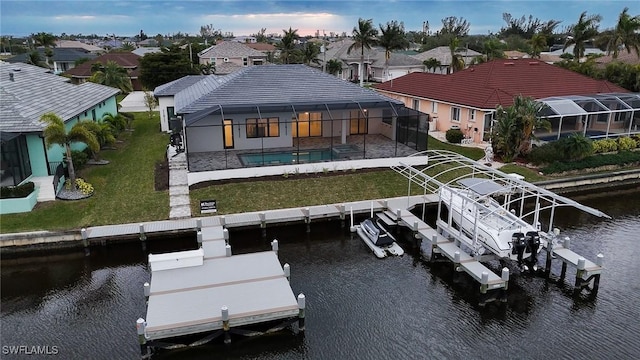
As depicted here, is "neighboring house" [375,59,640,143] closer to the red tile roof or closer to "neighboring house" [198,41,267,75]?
the red tile roof

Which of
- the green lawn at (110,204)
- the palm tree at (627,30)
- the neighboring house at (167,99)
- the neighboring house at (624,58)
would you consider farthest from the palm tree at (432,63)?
the green lawn at (110,204)

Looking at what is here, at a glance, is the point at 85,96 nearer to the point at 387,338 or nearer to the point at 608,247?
the point at 387,338

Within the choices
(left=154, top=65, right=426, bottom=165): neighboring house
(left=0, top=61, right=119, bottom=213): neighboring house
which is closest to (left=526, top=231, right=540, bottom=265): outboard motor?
(left=154, top=65, right=426, bottom=165): neighboring house

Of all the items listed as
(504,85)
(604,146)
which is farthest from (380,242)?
(504,85)

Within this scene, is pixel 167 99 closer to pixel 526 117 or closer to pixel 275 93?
pixel 275 93

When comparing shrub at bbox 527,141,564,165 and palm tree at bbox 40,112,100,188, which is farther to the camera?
shrub at bbox 527,141,564,165

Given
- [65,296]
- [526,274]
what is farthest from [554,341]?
[65,296]

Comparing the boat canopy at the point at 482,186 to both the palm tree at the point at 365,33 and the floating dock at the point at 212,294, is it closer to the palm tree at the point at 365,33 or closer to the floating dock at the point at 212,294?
the floating dock at the point at 212,294
